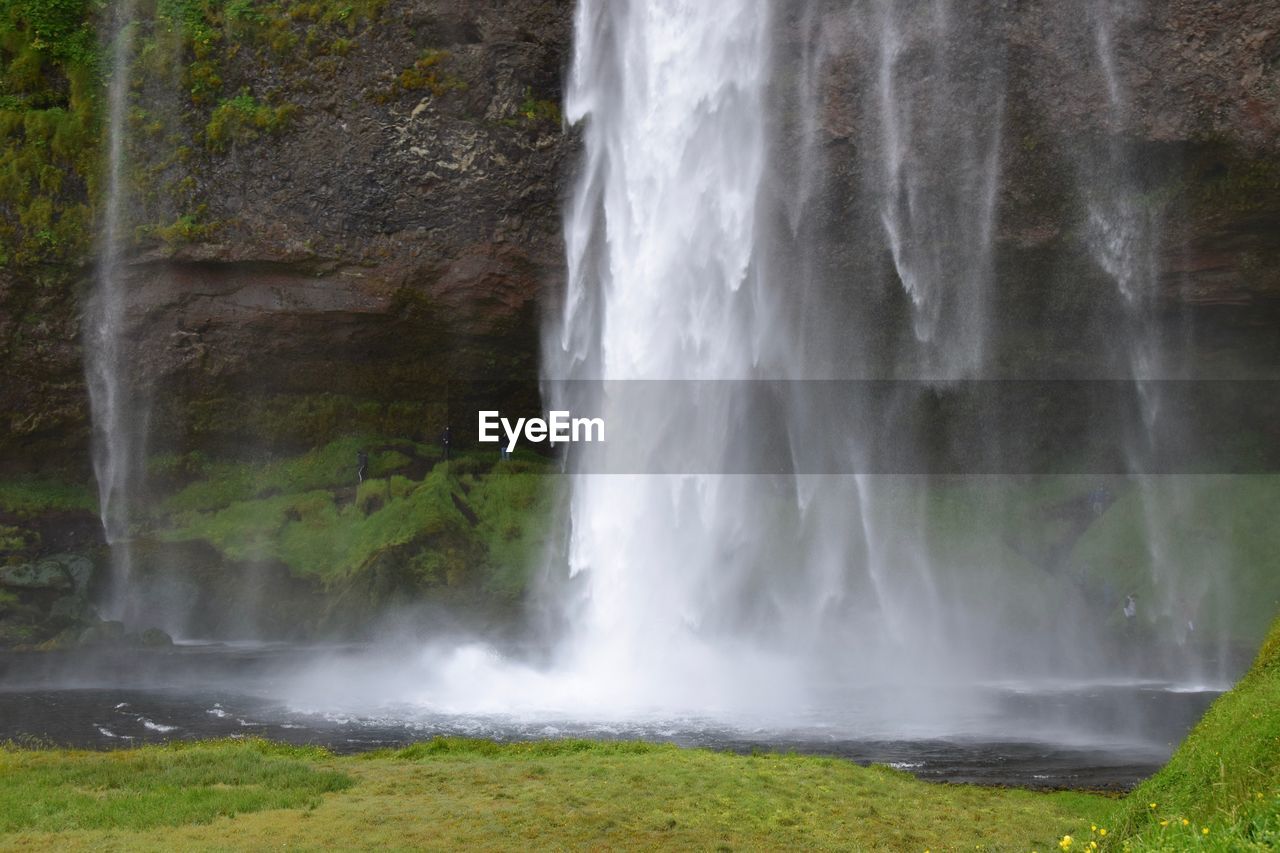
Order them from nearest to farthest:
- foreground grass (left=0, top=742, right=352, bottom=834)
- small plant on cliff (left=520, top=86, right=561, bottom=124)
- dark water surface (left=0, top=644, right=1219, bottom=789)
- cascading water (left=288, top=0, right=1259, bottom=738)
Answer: foreground grass (left=0, top=742, right=352, bottom=834)
dark water surface (left=0, top=644, right=1219, bottom=789)
cascading water (left=288, top=0, right=1259, bottom=738)
small plant on cliff (left=520, top=86, right=561, bottom=124)

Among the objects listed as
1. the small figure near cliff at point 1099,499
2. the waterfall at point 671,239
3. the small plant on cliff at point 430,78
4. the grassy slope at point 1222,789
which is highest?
the small plant on cliff at point 430,78

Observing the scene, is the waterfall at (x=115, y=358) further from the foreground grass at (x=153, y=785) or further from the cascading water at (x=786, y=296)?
the foreground grass at (x=153, y=785)

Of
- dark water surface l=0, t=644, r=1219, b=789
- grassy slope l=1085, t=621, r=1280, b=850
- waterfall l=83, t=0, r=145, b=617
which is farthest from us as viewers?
waterfall l=83, t=0, r=145, b=617

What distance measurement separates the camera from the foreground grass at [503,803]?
10961mm

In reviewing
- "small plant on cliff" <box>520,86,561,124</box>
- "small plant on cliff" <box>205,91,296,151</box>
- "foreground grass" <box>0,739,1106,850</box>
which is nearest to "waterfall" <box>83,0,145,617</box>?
"small plant on cliff" <box>205,91,296,151</box>

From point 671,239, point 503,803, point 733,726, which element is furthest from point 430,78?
point 503,803

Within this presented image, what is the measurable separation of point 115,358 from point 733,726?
20.5 m

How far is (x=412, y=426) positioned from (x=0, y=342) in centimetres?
1019

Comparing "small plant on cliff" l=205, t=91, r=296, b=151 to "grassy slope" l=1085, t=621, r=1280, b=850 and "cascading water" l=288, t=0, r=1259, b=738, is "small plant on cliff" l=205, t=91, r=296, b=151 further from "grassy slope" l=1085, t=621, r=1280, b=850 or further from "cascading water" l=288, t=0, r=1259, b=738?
"grassy slope" l=1085, t=621, r=1280, b=850

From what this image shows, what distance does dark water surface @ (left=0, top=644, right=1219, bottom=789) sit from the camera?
616 inches

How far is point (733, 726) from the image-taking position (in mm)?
17906

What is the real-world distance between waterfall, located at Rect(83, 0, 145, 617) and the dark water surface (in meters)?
9.02

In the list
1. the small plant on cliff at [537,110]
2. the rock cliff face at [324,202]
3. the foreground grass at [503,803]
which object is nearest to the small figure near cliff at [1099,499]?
the rock cliff face at [324,202]

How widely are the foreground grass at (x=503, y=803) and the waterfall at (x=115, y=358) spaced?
1778 cm
